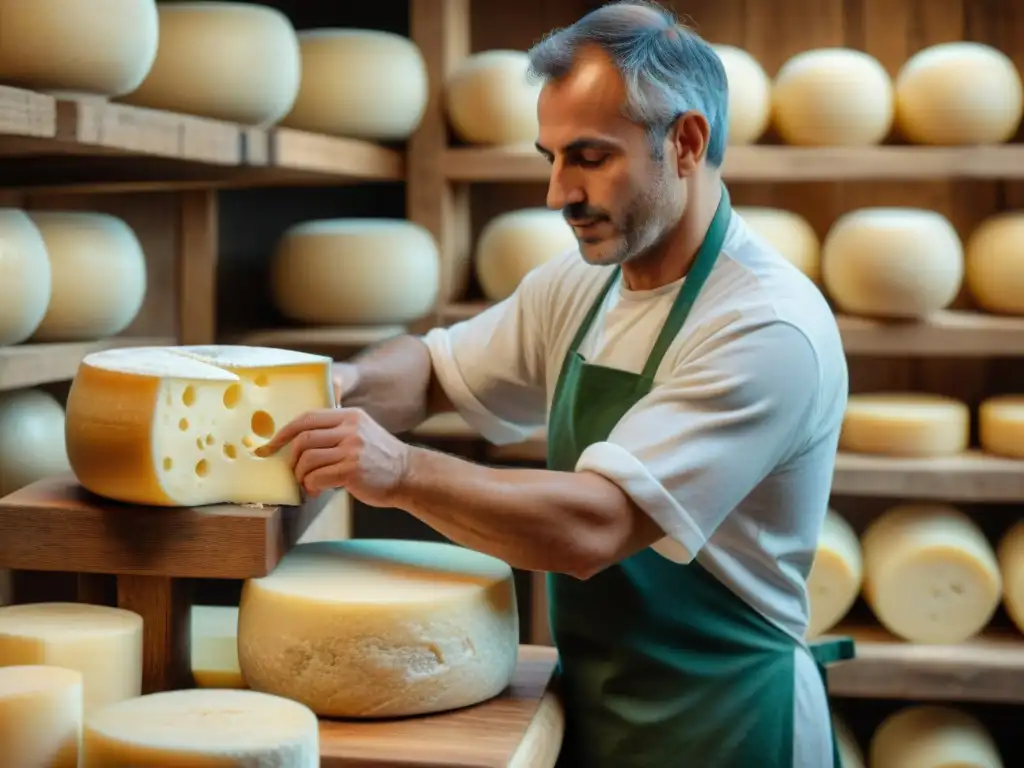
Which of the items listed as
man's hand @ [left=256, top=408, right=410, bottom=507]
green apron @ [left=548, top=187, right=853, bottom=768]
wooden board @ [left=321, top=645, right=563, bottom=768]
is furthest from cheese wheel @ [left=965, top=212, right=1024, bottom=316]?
man's hand @ [left=256, top=408, right=410, bottom=507]

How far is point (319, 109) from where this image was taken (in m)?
2.92

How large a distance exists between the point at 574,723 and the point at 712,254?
0.65 metres

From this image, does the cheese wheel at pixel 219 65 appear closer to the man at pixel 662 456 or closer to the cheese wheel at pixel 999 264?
the man at pixel 662 456

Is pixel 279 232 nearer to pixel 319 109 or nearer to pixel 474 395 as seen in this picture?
pixel 319 109

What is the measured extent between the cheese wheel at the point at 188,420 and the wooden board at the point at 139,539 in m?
0.03

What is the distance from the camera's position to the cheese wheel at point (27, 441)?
213 centimetres

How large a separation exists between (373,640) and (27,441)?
89 cm

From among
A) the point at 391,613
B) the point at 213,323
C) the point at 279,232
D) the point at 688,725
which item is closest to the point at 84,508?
the point at 391,613

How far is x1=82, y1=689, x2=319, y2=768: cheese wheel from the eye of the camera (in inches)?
45.7

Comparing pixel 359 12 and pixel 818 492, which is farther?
pixel 359 12

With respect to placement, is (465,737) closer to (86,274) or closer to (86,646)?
(86,646)

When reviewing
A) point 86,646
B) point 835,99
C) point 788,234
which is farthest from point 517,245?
point 86,646

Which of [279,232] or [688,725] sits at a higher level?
[279,232]

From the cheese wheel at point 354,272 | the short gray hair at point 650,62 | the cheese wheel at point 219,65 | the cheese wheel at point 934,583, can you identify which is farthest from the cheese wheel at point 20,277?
the cheese wheel at point 934,583
